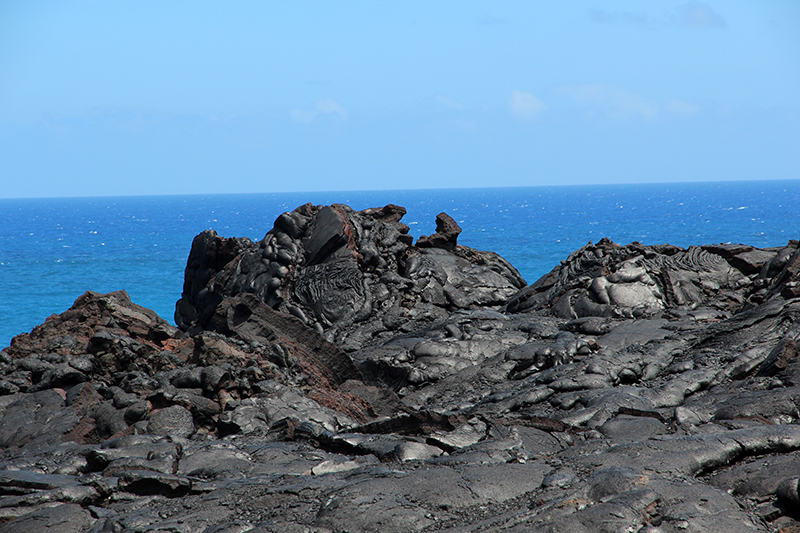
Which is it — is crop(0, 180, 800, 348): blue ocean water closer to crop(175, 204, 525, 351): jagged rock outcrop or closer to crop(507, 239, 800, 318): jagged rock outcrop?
crop(175, 204, 525, 351): jagged rock outcrop

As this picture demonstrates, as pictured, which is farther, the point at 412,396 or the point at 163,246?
the point at 163,246

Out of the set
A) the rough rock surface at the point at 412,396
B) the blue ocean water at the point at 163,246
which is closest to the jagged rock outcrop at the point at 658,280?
the rough rock surface at the point at 412,396

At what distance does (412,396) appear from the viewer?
1117cm

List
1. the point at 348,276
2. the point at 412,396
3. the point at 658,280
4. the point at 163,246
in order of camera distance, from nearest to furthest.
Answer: the point at 412,396, the point at 658,280, the point at 348,276, the point at 163,246

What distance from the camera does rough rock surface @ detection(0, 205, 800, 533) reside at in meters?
4.73

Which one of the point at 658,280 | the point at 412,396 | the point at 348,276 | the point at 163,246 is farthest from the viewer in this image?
the point at 163,246

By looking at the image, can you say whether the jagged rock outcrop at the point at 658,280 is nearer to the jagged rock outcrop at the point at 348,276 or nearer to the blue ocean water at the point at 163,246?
the jagged rock outcrop at the point at 348,276

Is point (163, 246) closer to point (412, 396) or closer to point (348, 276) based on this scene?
point (348, 276)

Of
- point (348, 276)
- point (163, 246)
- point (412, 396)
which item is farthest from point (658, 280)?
point (163, 246)

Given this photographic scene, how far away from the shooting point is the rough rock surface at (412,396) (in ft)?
15.5

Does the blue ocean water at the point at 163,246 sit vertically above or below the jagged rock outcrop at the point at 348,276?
below

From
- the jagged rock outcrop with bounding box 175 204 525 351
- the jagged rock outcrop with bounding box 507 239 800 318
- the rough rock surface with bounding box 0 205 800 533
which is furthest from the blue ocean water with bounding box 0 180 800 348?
the jagged rock outcrop with bounding box 507 239 800 318

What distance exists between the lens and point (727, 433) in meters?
5.59

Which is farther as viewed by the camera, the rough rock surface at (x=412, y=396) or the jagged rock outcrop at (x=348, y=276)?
the jagged rock outcrop at (x=348, y=276)
